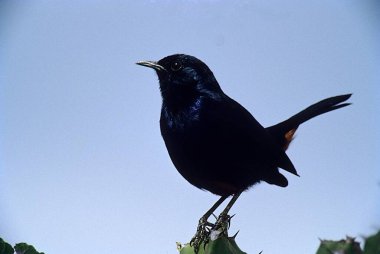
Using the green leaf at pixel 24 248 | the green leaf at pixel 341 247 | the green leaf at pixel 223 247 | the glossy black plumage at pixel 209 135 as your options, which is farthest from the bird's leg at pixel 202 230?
the green leaf at pixel 341 247

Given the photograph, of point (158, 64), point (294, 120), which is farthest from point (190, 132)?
point (294, 120)

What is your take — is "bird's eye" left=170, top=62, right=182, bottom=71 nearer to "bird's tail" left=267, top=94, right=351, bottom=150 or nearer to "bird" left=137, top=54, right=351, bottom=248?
"bird" left=137, top=54, right=351, bottom=248

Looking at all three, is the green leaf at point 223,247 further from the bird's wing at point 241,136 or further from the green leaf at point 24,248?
the bird's wing at point 241,136

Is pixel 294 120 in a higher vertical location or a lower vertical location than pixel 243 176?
higher

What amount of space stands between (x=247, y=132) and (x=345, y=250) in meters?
→ 2.83

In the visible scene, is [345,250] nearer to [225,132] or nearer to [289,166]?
[225,132]

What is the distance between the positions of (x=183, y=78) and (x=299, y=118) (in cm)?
164

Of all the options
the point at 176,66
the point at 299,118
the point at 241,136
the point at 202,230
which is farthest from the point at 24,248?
the point at 299,118

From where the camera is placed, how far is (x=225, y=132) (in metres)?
4.29

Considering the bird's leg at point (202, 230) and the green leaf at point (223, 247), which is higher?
the bird's leg at point (202, 230)

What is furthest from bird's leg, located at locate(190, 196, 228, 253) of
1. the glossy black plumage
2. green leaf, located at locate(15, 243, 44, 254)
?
green leaf, located at locate(15, 243, 44, 254)

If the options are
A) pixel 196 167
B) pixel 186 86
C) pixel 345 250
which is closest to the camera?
pixel 345 250

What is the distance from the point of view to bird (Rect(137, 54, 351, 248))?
4090mm

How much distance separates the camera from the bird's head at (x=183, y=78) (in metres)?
4.63
